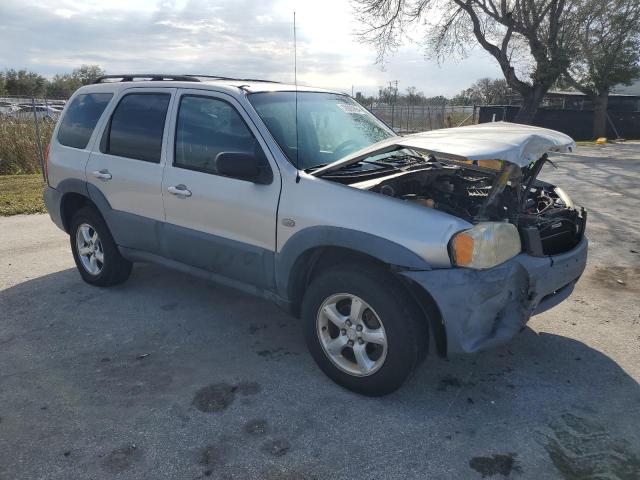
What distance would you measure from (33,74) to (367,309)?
51987 millimetres

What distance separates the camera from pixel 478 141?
3.15 m

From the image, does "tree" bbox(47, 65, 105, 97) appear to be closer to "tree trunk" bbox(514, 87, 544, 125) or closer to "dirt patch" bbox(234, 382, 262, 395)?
"tree trunk" bbox(514, 87, 544, 125)

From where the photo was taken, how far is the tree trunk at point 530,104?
2603 centimetres

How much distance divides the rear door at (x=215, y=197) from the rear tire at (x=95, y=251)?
96 cm

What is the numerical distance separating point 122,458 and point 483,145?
8.54 feet

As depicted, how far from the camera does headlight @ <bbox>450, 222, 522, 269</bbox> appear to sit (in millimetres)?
2863

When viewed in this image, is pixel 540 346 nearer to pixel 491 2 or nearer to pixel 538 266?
pixel 538 266

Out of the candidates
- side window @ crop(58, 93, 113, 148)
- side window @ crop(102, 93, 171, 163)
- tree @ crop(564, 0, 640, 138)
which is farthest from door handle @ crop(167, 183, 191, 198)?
tree @ crop(564, 0, 640, 138)

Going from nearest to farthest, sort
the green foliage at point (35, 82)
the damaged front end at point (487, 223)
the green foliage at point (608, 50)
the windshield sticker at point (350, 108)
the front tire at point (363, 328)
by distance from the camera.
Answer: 1. the damaged front end at point (487, 223)
2. the front tire at point (363, 328)
3. the windshield sticker at point (350, 108)
4. the green foliage at point (608, 50)
5. the green foliage at point (35, 82)

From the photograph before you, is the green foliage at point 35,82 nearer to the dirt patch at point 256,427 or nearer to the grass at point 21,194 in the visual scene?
the grass at point 21,194

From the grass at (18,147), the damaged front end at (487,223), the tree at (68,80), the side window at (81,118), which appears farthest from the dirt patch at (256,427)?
the tree at (68,80)

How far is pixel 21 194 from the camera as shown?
9.62m

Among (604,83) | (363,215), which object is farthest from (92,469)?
(604,83)

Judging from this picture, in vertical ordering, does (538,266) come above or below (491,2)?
below
